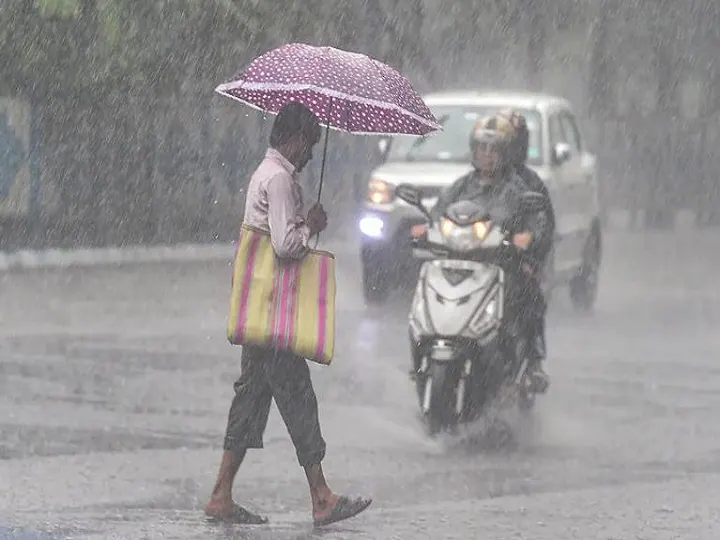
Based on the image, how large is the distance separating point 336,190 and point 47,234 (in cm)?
980

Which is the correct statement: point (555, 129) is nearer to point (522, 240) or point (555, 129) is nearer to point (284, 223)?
point (522, 240)

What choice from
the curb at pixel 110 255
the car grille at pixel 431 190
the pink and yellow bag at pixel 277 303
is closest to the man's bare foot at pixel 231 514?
the pink and yellow bag at pixel 277 303

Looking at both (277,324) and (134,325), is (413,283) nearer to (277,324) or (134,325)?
(134,325)

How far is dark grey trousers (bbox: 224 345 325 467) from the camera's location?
8.18 metres

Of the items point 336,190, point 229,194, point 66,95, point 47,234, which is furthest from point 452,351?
point 336,190

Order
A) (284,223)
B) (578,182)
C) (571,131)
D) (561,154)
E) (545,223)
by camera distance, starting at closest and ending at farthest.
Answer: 1. (284,223)
2. (545,223)
3. (561,154)
4. (578,182)
5. (571,131)

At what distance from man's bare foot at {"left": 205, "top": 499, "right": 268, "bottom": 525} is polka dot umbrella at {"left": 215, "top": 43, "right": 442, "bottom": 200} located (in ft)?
4.24

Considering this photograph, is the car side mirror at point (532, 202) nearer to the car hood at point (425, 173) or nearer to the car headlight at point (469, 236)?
the car headlight at point (469, 236)

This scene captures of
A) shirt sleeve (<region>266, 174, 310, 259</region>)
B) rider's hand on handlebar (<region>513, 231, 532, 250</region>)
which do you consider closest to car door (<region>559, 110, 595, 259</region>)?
rider's hand on handlebar (<region>513, 231, 532, 250</region>)

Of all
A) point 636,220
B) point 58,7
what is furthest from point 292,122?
point 636,220

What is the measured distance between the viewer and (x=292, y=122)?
321 inches

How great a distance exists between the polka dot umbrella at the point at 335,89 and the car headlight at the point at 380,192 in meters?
9.61

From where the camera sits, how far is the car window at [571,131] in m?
19.7

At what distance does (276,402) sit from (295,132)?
1.05 metres
